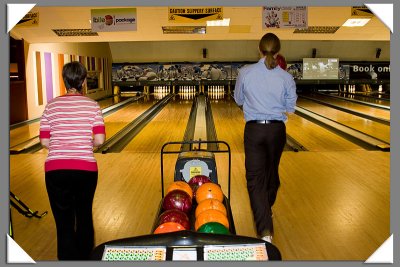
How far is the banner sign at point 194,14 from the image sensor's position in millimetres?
7840

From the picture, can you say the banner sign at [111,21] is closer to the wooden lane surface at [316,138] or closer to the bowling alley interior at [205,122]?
the bowling alley interior at [205,122]

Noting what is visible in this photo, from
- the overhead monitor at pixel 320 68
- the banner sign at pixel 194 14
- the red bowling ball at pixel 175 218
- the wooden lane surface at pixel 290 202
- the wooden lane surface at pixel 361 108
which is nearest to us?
the red bowling ball at pixel 175 218

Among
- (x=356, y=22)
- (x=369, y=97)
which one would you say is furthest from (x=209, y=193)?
(x=369, y=97)

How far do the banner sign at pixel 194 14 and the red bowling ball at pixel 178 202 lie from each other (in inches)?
227

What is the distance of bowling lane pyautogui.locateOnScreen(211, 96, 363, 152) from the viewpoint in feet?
20.2

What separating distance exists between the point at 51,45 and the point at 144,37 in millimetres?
2165

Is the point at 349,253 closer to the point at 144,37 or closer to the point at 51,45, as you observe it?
the point at 144,37

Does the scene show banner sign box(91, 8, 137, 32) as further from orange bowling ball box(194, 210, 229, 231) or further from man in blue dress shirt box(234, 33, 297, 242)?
orange bowling ball box(194, 210, 229, 231)

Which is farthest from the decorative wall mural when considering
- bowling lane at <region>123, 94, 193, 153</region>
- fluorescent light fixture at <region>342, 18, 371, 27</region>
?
fluorescent light fixture at <region>342, 18, 371, 27</region>

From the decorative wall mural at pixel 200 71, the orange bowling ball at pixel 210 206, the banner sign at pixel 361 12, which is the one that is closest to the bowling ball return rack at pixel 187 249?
the orange bowling ball at pixel 210 206

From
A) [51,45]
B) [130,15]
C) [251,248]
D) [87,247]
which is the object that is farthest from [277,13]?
[251,248]

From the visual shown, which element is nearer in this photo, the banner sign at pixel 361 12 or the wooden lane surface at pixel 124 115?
the wooden lane surface at pixel 124 115

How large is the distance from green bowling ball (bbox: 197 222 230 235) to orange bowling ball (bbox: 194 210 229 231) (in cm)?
13

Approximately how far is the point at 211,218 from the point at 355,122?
6.65m
